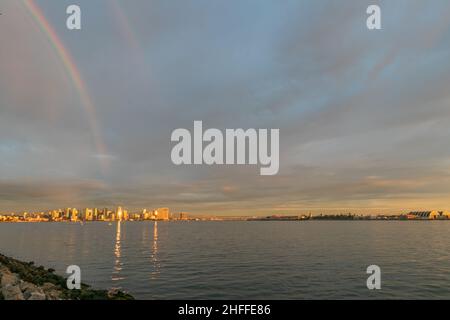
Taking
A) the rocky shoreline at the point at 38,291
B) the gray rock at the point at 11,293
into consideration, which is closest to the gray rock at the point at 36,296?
the rocky shoreline at the point at 38,291

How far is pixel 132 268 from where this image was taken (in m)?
54.4

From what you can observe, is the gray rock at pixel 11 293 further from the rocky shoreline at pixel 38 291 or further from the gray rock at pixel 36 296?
the gray rock at pixel 36 296

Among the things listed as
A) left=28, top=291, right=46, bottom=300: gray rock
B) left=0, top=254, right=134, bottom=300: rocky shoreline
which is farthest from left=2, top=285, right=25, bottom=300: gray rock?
left=28, top=291, right=46, bottom=300: gray rock

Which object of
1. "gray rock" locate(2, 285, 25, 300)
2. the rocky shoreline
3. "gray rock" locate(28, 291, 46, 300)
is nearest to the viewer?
"gray rock" locate(2, 285, 25, 300)

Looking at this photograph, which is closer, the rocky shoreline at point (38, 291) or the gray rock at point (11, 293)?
the gray rock at point (11, 293)

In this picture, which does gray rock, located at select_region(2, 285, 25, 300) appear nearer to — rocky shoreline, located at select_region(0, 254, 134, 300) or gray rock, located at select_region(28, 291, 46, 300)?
rocky shoreline, located at select_region(0, 254, 134, 300)

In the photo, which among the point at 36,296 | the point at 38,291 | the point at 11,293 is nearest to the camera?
the point at 36,296

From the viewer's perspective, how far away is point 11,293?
70.6ft

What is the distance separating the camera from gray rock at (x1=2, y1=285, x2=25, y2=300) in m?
21.0

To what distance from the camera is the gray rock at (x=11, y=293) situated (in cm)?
2096

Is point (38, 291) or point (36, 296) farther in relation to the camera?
point (38, 291)
